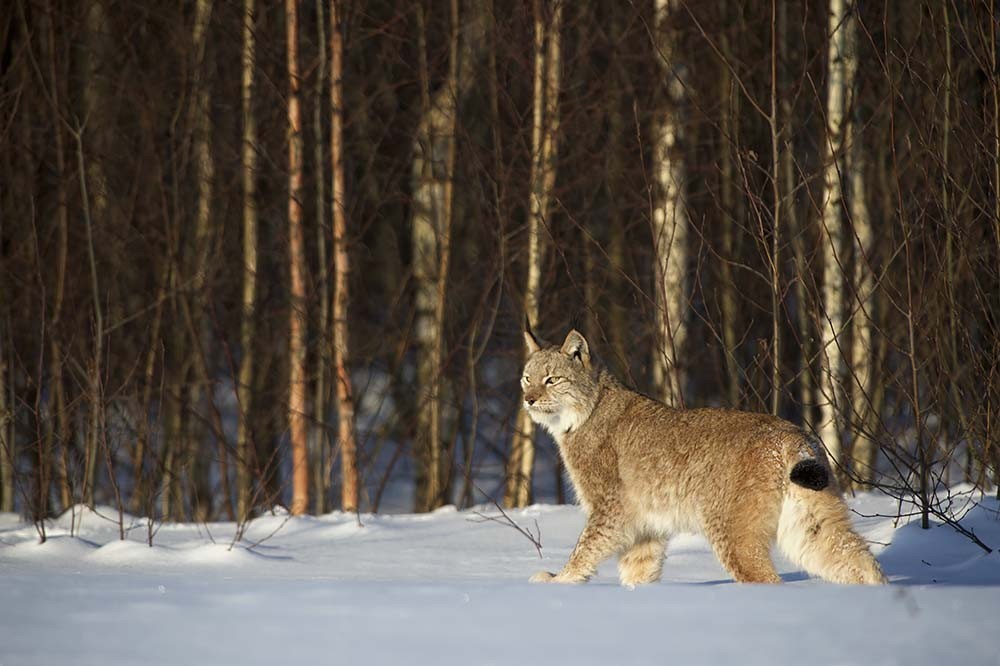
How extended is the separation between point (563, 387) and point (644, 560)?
1.04 metres

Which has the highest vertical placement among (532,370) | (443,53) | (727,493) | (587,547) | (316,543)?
(443,53)

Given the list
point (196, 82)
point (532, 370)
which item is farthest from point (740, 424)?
point (196, 82)

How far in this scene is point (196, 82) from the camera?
1173cm

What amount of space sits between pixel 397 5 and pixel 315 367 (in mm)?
4380

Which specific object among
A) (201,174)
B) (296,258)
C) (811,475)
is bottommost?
(811,475)

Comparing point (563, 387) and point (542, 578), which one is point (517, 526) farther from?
point (542, 578)

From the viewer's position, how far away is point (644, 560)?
19.7ft

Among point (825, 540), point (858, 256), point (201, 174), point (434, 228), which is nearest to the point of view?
point (825, 540)

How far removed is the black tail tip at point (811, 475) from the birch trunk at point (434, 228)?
5.21 metres

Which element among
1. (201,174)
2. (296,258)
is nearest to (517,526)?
(296,258)

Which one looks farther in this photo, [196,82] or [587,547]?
[196,82]

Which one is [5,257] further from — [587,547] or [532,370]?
[587,547]

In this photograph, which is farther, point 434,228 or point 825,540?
point 434,228

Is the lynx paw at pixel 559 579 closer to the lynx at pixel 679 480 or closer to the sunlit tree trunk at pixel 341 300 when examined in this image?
the lynx at pixel 679 480
